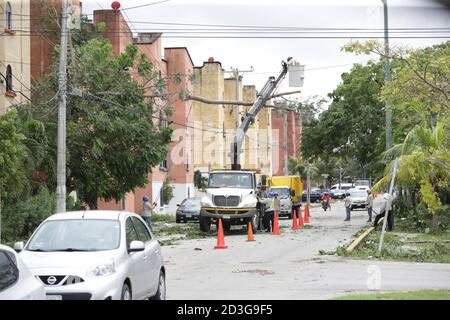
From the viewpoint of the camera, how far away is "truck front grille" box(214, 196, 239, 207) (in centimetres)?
3016

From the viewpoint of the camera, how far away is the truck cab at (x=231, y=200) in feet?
99.1

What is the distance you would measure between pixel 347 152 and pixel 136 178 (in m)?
15.7

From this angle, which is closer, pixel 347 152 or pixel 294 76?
pixel 294 76

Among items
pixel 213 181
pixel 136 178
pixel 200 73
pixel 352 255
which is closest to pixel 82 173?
pixel 136 178

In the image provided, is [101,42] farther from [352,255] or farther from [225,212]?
[352,255]

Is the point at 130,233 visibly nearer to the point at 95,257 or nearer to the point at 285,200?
the point at 95,257

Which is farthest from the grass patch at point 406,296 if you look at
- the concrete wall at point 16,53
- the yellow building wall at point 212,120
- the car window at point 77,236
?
the yellow building wall at point 212,120

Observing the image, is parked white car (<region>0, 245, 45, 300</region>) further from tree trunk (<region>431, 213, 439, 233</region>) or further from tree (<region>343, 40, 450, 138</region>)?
tree trunk (<region>431, 213, 439, 233</region>)

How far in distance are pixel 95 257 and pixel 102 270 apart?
335 mm

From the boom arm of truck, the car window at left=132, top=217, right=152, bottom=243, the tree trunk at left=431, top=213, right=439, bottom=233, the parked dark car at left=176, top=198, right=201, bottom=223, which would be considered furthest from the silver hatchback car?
the parked dark car at left=176, top=198, right=201, bottom=223

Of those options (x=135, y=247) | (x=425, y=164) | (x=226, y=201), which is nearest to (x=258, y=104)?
(x=226, y=201)

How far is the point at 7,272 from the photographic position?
7461 millimetres

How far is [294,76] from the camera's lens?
35000mm
